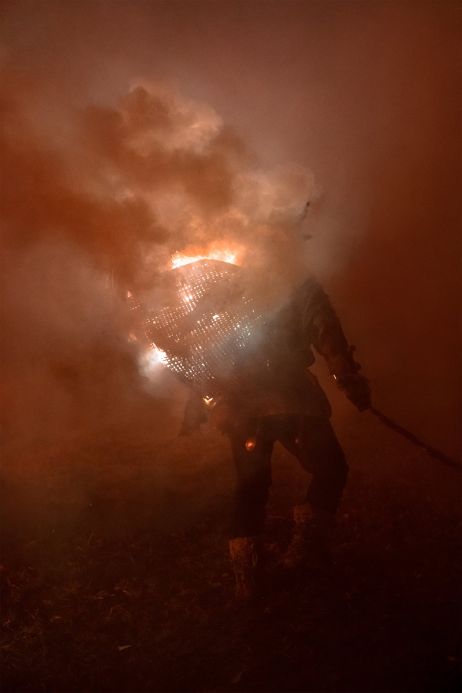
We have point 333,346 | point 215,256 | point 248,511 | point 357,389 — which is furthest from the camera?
point 215,256

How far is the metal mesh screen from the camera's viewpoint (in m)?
3.41

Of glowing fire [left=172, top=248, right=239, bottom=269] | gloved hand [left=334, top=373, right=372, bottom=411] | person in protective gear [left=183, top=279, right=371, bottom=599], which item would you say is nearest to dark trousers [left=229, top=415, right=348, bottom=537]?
person in protective gear [left=183, top=279, right=371, bottom=599]

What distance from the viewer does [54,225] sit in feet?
16.1

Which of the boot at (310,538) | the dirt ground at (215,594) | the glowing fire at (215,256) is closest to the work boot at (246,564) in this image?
the dirt ground at (215,594)

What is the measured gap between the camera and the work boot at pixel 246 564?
3.47m

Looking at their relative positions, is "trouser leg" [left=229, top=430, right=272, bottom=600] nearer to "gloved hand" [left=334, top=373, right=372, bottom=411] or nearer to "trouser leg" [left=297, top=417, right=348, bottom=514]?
"trouser leg" [left=297, top=417, right=348, bottom=514]

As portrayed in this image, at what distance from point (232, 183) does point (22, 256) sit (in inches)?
95.4

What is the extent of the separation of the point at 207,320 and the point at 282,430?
882 millimetres

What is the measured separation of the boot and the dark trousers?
0.06 m

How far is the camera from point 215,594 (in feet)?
11.9

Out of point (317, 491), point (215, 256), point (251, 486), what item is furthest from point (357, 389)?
point (215, 256)

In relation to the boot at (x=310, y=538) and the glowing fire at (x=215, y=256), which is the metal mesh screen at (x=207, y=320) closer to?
the glowing fire at (x=215, y=256)

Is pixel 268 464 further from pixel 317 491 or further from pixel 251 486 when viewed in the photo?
pixel 317 491

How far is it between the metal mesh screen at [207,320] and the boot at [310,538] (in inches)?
40.5
